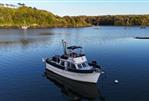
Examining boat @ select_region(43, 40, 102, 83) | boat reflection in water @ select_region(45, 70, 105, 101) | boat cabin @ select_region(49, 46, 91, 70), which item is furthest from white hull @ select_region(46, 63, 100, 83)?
boat cabin @ select_region(49, 46, 91, 70)

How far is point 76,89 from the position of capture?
46.2 m

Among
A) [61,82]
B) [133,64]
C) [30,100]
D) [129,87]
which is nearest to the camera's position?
[30,100]

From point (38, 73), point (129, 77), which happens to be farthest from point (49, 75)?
point (129, 77)

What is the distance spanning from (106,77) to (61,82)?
824 centimetres

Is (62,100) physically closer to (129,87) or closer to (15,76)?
(129,87)

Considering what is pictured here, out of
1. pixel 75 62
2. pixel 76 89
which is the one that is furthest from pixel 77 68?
pixel 76 89

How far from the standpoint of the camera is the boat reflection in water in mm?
42188

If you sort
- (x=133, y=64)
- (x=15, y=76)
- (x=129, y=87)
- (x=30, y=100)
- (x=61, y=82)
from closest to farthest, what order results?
(x=30, y=100) < (x=129, y=87) < (x=61, y=82) < (x=15, y=76) < (x=133, y=64)

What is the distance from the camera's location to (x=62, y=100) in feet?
133

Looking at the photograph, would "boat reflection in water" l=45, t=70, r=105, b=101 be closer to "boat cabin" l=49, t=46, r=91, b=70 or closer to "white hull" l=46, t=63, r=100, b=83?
"white hull" l=46, t=63, r=100, b=83

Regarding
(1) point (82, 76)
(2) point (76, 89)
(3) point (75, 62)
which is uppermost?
(3) point (75, 62)

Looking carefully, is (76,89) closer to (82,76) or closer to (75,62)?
(82,76)

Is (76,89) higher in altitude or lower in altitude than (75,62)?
lower

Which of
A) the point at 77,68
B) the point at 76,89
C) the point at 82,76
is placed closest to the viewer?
the point at 76,89
